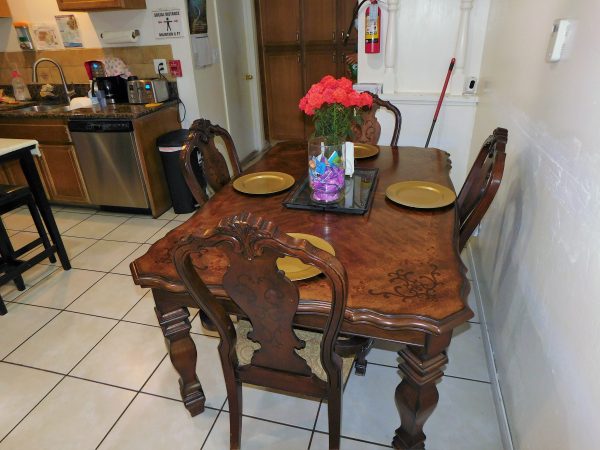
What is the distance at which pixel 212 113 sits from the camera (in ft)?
12.2

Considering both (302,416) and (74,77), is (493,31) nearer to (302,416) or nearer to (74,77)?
(302,416)

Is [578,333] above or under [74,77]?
under

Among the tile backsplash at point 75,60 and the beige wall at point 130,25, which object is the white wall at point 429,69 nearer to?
the beige wall at point 130,25

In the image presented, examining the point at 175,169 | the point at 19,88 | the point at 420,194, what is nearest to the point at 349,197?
the point at 420,194

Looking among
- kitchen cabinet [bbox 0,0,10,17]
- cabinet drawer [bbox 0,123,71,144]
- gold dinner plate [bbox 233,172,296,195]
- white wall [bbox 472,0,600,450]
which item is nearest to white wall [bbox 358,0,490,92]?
white wall [bbox 472,0,600,450]

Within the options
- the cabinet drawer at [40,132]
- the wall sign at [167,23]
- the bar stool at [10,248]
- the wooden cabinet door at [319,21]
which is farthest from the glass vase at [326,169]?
the wooden cabinet door at [319,21]

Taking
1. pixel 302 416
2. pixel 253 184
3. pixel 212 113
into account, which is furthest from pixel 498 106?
pixel 212 113

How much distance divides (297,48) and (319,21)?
38 cm

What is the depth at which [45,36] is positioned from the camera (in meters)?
3.60

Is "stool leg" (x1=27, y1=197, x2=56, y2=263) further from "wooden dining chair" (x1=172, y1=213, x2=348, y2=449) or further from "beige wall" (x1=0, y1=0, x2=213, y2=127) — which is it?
"wooden dining chair" (x1=172, y1=213, x2=348, y2=449)

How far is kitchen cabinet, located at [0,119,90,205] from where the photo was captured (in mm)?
3184

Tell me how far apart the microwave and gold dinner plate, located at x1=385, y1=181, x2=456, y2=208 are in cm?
242

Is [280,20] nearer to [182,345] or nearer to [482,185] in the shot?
[482,185]

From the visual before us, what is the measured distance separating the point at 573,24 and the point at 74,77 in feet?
12.9
